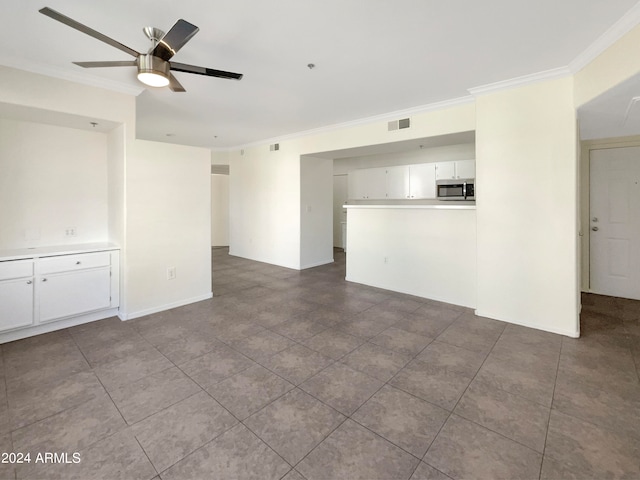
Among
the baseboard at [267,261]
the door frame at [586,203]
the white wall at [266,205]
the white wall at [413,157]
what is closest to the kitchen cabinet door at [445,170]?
the white wall at [413,157]

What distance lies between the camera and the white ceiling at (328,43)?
2.11m

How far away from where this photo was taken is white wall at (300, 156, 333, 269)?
6086 millimetres

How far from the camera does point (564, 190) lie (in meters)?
3.03

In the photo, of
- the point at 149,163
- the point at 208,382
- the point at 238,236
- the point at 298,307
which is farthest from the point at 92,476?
the point at 238,236

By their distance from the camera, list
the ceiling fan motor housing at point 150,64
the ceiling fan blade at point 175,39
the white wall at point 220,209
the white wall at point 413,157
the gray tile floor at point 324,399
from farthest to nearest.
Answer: the white wall at point 220,209, the white wall at point 413,157, the ceiling fan motor housing at point 150,64, the ceiling fan blade at point 175,39, the gray tile floor at point 324,399

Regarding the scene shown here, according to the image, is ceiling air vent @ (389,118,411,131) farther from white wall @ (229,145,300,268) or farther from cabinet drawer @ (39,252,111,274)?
cabinet drawer @ (39,252,111,274)

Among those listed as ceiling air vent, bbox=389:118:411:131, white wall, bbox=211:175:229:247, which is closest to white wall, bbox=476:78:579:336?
ceiling air vent, bbox=389:118:411:131

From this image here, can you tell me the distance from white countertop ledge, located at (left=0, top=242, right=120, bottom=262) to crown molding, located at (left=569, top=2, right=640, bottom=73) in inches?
203

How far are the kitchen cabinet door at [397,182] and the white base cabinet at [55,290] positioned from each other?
17.3 ft

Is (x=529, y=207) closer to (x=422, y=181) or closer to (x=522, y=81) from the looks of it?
(x=522, y=81)

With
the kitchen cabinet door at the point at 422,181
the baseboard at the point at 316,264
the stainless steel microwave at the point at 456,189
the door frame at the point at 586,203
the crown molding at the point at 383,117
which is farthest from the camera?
the baseboard at the point at 316,264

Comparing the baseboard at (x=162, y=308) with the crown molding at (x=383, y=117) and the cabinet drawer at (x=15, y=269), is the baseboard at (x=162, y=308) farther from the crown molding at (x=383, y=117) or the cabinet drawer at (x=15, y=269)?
the crown molding at (x=383, y=117)

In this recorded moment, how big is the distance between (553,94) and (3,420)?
5.25 m

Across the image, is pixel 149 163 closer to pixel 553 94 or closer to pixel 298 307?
pixel 298 307
